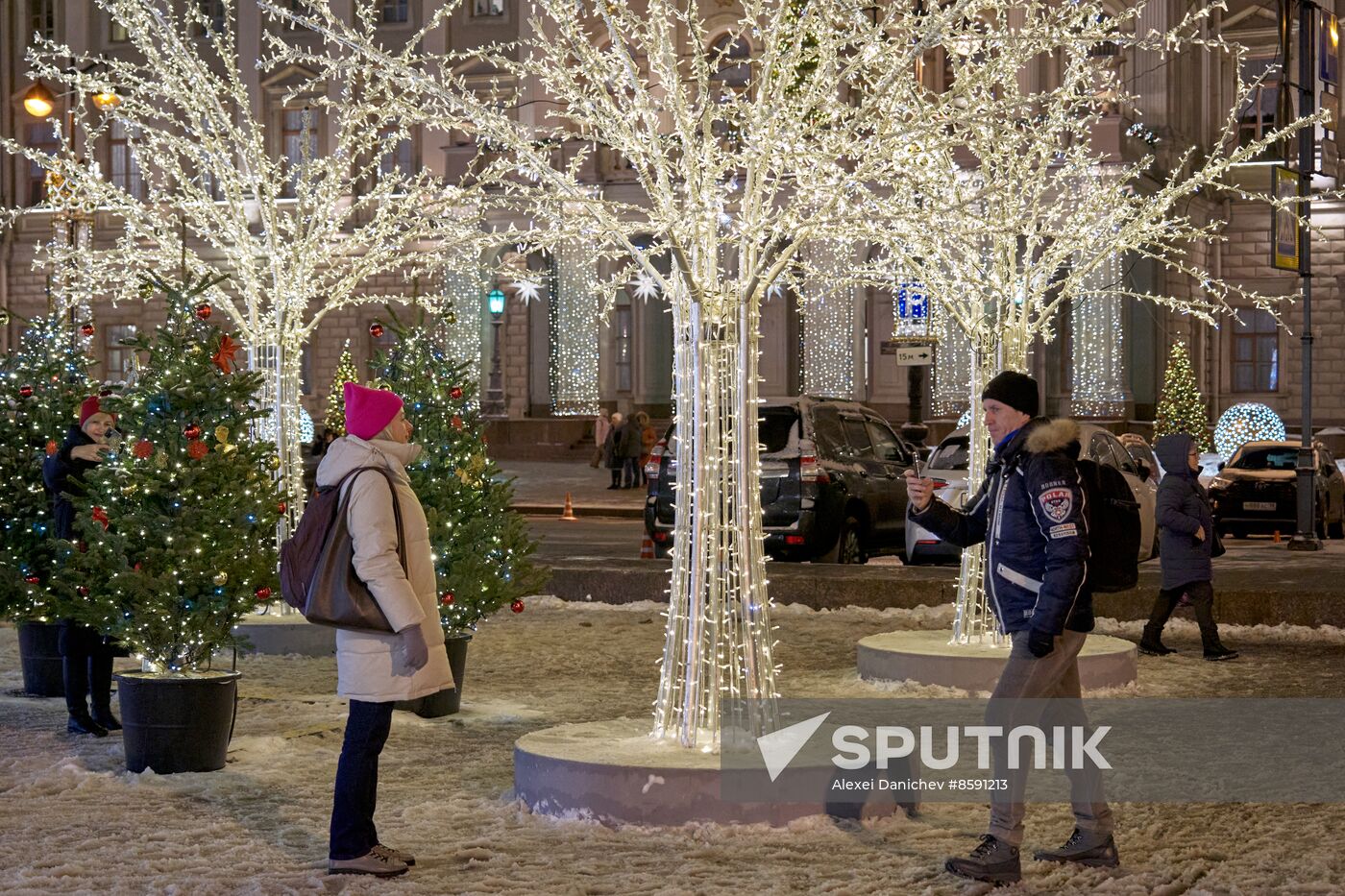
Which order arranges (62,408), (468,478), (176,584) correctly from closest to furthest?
1. (176,584)
2. (468,478)
3. (62,408)

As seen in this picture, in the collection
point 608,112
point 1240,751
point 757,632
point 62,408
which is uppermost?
point 608,112

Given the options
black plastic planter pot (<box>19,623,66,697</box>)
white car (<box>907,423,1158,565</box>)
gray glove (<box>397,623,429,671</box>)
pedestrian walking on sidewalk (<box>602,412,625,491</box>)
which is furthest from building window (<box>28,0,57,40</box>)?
gray glove (<box>397,623,429,671</box>)

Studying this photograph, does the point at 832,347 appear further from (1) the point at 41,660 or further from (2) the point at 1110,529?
(2) the point at 1110,529

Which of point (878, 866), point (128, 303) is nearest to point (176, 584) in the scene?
point (878, 866)

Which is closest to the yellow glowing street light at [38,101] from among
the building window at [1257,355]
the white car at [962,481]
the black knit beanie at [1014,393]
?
the white car at [962,481]

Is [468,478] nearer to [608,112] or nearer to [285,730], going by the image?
[285,730]

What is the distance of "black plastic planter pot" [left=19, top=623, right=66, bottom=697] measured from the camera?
11555 millimetres

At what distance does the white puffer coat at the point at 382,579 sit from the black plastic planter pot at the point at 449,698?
129 inches

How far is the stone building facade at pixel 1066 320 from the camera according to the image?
41344mm

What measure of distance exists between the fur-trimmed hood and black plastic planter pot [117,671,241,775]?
160 inches

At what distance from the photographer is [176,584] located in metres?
8.95

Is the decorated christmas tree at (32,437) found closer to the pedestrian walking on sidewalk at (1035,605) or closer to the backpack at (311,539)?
the backpack at (311,539)

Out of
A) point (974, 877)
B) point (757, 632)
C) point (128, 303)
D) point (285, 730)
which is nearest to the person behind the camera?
point (974, 877)

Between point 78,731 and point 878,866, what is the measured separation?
489 cm
